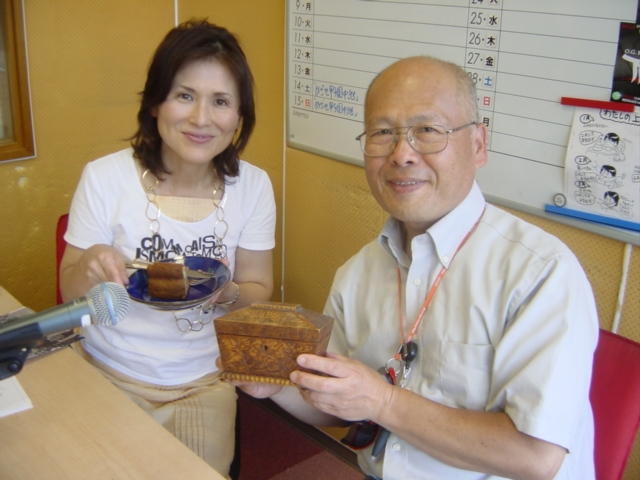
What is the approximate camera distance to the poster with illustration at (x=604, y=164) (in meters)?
1.47

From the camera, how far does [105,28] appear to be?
2.54m

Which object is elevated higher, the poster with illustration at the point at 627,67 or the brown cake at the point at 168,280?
the poster with illustration at the point at 627,67

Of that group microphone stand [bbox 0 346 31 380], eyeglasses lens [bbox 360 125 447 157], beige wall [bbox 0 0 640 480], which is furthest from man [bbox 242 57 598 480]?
beige wall [bbox 0 0 640 480]

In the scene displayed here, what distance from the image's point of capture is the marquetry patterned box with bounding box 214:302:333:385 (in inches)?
45.7

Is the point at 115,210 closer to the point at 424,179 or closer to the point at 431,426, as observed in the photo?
the point at 424,179

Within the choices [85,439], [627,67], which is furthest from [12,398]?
[627,67]

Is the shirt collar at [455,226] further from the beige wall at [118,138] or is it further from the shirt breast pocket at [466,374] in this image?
the beige wall at [118,138]

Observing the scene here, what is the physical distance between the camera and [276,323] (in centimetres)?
117

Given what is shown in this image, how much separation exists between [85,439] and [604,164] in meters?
1.30

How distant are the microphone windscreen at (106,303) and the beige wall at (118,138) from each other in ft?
4.75

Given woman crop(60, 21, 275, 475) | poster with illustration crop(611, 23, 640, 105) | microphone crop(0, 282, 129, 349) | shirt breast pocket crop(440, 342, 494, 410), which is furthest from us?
woman crop(60, 21, 275, 475)

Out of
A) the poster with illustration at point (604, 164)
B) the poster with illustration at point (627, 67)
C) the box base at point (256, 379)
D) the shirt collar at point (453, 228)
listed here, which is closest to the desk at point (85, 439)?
the box base at point (256, 379)

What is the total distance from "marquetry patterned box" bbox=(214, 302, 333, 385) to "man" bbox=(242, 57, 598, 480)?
4cm

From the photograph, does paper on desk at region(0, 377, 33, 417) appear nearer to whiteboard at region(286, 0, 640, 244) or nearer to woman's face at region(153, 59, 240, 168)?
woman's face at region(153, 59, 240, 168)
